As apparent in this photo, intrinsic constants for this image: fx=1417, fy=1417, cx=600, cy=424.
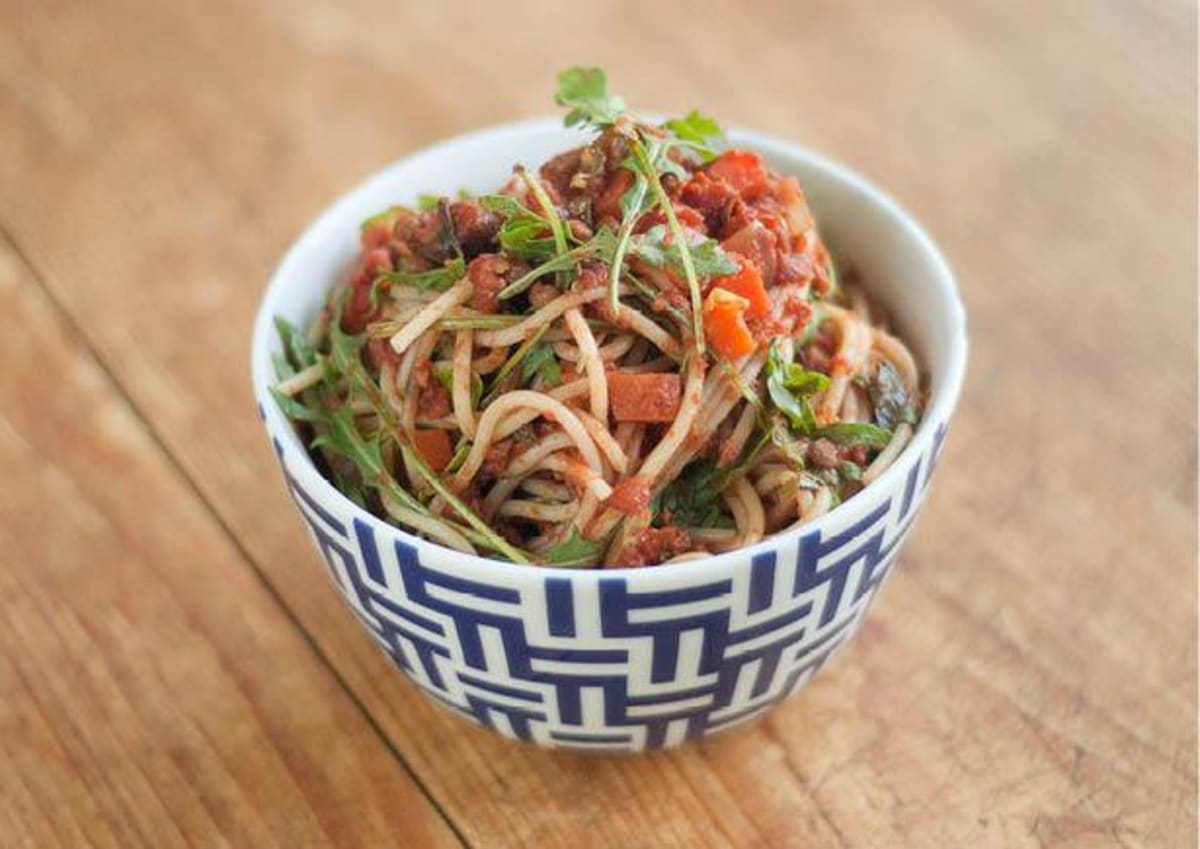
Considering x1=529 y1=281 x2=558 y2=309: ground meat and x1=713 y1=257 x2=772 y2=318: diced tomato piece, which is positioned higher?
x1=713 y1=257 x2=772 y2=318: diced tomato piece

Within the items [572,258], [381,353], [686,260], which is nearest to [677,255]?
[686,260]

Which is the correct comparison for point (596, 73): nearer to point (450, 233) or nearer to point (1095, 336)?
point (450, 233)

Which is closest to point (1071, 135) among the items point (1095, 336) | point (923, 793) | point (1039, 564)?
point (1095, 336)

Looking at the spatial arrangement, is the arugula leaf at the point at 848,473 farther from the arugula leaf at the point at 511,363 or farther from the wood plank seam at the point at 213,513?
the wood plank seam at the point at 213,513

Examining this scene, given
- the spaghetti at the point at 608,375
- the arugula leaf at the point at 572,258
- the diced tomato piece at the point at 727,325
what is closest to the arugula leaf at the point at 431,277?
the spaghetti at the point at 608,375

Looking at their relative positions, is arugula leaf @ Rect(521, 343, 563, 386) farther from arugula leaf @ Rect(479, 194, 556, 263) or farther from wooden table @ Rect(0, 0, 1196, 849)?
wooden table @ Rect(0, 0, 1196, 849)

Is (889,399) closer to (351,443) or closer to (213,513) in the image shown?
(351,443)

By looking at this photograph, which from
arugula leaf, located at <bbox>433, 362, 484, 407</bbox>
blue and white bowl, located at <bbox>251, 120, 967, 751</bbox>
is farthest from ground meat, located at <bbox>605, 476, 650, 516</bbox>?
arugula leaf, located at <bbox>433, 362, 484, 407</bbox>
